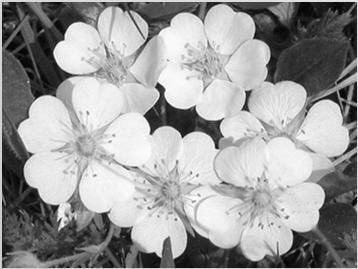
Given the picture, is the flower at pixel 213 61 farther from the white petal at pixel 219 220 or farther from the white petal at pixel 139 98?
the white petal at pixel 219 220

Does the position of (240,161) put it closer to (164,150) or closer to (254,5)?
(164,150)

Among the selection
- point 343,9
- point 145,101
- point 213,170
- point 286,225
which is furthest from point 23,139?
point 343,9

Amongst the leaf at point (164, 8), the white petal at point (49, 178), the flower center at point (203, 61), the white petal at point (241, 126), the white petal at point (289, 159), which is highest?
the leaf at point (164, 8)

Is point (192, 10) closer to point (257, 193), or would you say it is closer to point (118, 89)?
point (118, 89)

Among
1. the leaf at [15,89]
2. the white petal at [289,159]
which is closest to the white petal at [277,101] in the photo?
the white petal at [289,159]

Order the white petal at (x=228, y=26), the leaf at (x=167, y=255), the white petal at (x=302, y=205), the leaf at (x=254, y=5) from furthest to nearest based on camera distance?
1. the leaf at (x=254, y=5)
2. the white petal at (x=228, y=26)
3. the white petal at (x=302, y=205)
4. the leaf at (x=167, y=255)

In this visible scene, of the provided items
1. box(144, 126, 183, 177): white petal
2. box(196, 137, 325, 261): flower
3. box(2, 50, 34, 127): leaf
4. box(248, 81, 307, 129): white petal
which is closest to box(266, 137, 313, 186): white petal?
box(196, 137, 325, 261): flower
